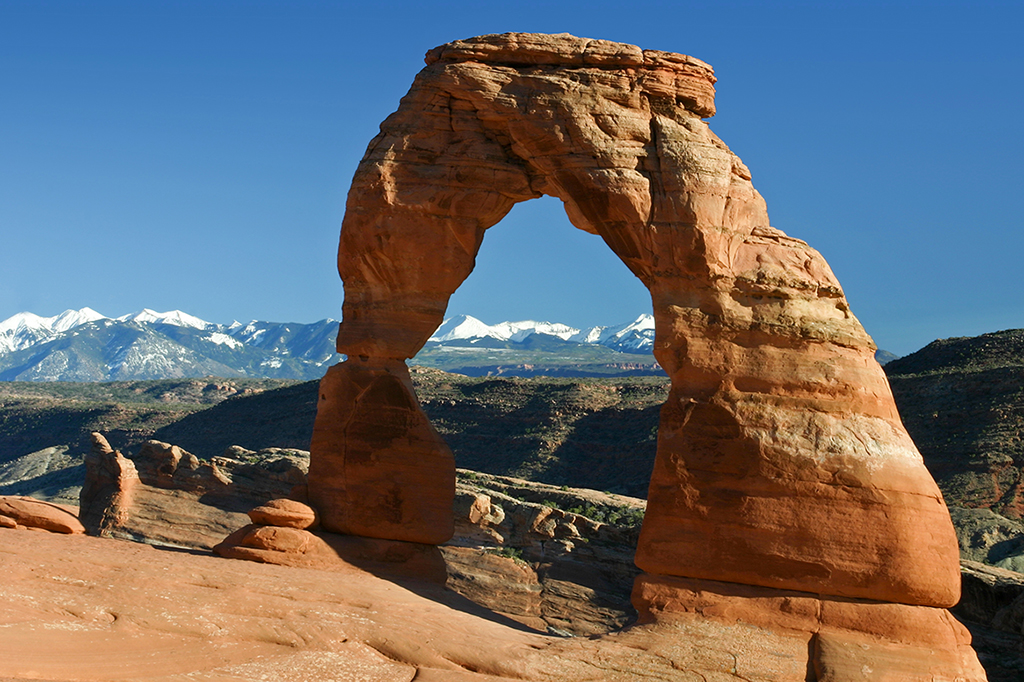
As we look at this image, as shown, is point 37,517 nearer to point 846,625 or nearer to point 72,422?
point 846,625

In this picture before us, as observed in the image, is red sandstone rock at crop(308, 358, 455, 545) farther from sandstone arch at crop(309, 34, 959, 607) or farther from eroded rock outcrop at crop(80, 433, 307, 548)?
eroded rock outcrop at crop(80, 433, 307, 548)

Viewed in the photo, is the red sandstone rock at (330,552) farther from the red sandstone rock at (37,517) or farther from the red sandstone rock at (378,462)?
the red sandstone rock at (37,517)

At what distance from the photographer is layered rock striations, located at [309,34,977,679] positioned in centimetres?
1380

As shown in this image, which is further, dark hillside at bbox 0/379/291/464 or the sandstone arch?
dark hillside at bbox 0/379/291/464

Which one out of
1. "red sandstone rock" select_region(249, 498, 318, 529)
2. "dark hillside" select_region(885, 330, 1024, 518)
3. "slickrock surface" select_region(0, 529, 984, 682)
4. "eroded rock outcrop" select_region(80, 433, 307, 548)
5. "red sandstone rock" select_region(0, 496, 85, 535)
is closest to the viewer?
"slickrock surface" select_region(0, 529, 984, 682)

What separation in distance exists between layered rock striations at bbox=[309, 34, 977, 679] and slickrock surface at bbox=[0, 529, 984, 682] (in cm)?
61

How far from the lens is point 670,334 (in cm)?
1509

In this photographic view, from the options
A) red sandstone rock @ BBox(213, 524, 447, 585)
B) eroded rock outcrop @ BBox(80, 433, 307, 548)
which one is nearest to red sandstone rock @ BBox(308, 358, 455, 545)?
red sandstone rock @ BBox(213, 524, 447, 585)

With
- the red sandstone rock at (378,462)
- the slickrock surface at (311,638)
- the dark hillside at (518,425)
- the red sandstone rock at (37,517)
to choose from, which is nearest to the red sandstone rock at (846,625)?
the slickrock surface at (311,638)

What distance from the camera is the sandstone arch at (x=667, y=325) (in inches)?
545

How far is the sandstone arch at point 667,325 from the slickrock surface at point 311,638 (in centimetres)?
98

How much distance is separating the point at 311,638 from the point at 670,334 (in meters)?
6.84

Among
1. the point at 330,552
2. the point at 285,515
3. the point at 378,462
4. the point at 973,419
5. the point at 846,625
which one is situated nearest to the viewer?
the point at 846,625

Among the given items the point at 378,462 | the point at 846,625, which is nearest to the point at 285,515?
the point at 378,462
